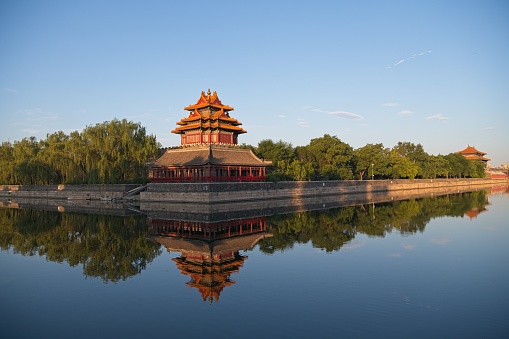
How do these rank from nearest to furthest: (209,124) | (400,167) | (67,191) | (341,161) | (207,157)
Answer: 1. (207,157)
2. (209,124)
3. (67,191)
4. (341,161)
5. (400,167)

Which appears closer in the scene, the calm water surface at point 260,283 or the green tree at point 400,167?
the calm water surface at point 260,283

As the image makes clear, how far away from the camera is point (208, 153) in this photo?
39.2 metres

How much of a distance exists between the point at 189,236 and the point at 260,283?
30.6 ft

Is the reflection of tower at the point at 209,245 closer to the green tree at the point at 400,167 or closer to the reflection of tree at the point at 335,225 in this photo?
the reflection of tree at the point at 335,225

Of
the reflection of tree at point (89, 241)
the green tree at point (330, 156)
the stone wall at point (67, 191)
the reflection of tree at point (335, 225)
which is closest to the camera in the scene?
the reflection of tree at point (89, 241)

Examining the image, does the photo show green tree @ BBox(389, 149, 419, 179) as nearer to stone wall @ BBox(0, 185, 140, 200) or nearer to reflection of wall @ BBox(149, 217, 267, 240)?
stone wall @ BBox(0, 185, 140, 200)

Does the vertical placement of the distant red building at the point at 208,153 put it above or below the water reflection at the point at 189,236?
above

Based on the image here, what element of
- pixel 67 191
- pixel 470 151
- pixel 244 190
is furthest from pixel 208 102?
pixel 470 151

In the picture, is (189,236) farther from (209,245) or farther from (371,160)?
(371,160)

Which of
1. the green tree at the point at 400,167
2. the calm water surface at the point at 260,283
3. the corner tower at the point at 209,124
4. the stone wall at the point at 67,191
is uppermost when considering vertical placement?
the corner tower at the point at 209,124

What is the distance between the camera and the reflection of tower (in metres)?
12.6

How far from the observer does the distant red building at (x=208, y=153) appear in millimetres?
38656

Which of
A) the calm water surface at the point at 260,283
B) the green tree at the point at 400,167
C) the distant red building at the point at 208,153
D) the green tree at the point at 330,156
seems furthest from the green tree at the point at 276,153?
the calm water surface at the point at 260,283

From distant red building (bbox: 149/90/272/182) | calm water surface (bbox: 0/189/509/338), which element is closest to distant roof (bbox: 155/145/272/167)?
distant red building (bbox: 149/90/272/182)
